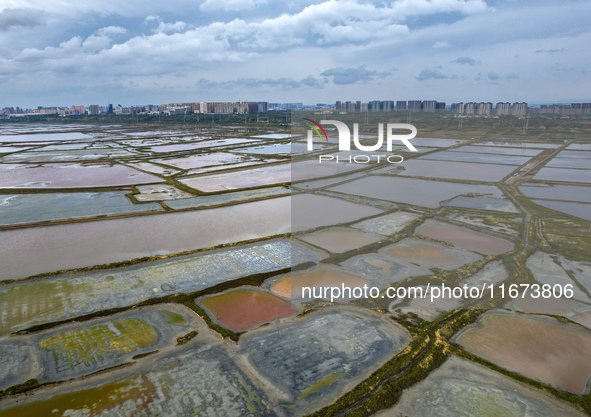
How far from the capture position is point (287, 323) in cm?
746

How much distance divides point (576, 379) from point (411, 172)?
59.3 feet

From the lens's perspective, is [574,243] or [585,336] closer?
[585,336]

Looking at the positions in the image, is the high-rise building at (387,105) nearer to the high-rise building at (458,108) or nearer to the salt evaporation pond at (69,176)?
the high-rise building at (458,108)

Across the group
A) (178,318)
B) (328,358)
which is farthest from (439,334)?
(178,318)

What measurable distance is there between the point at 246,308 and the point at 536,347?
18.6 ft

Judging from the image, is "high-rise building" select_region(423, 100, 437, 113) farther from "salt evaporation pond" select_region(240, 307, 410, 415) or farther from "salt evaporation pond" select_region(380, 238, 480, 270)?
"salt evaporation pond" select_region(240, 307, 410, 415)

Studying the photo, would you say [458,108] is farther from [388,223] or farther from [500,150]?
[388,223]

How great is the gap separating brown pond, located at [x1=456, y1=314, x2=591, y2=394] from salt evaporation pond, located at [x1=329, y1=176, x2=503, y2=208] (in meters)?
8.54

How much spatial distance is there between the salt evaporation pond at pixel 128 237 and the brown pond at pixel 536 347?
7188 millimetres

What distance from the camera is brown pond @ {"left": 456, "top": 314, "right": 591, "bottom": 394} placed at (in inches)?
237

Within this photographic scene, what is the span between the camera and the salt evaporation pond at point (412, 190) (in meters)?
16.8

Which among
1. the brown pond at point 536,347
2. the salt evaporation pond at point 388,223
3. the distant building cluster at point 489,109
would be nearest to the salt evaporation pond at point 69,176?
the salt evaporation pond at point 388,223

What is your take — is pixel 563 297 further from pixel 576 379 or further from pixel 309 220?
pixel 309 220

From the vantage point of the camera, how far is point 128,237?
12.0 metres
